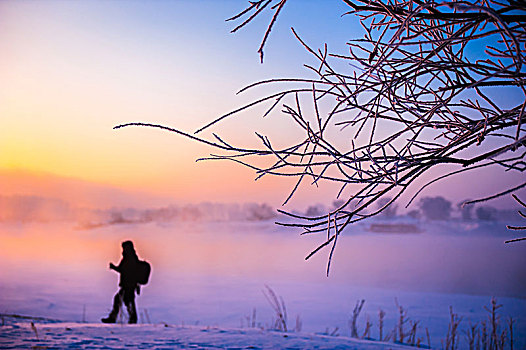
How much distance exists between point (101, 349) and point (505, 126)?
4715 millimetres

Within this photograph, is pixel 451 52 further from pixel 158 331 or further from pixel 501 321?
pixel 501 321

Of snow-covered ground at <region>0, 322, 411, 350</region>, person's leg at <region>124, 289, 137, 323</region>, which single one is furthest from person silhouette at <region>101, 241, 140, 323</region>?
snow-covered ground at <region>0, 322, 411, 350</region>

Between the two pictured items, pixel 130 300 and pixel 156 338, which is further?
pixel 130 300

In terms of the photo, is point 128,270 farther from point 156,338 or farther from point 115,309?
point 156,338

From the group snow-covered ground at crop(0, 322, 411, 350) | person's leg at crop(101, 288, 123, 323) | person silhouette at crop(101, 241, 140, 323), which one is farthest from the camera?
person silhouette at crop(101, 241, 140, 323)

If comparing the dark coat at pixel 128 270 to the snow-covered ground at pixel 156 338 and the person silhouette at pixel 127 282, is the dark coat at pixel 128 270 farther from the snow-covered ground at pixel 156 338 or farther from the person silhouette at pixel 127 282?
the snow-covered ground at pixel 156 338

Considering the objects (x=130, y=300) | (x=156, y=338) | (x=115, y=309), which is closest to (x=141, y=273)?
(x=130, y=300)

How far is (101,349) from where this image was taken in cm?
545

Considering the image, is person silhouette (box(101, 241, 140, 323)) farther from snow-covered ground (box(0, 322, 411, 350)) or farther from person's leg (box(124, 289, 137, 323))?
snow-covered ground (box(0, 322, 411, 350))

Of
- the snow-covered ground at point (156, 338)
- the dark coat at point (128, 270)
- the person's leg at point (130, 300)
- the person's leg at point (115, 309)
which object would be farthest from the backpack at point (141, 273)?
the snow-covered ground at point (156, 338)

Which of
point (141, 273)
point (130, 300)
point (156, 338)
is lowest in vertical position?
point (130, 300)

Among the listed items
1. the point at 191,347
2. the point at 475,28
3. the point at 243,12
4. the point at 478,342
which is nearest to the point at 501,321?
the point at 478,342

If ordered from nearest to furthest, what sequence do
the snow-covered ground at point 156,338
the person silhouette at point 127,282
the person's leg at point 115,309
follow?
the snow-covered ground at point 156,338
the person's leg at point 115,309
the person silhouette at point 127,282

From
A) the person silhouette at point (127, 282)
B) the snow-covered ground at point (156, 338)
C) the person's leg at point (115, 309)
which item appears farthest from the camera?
the person silhouette at point (127, 282)
